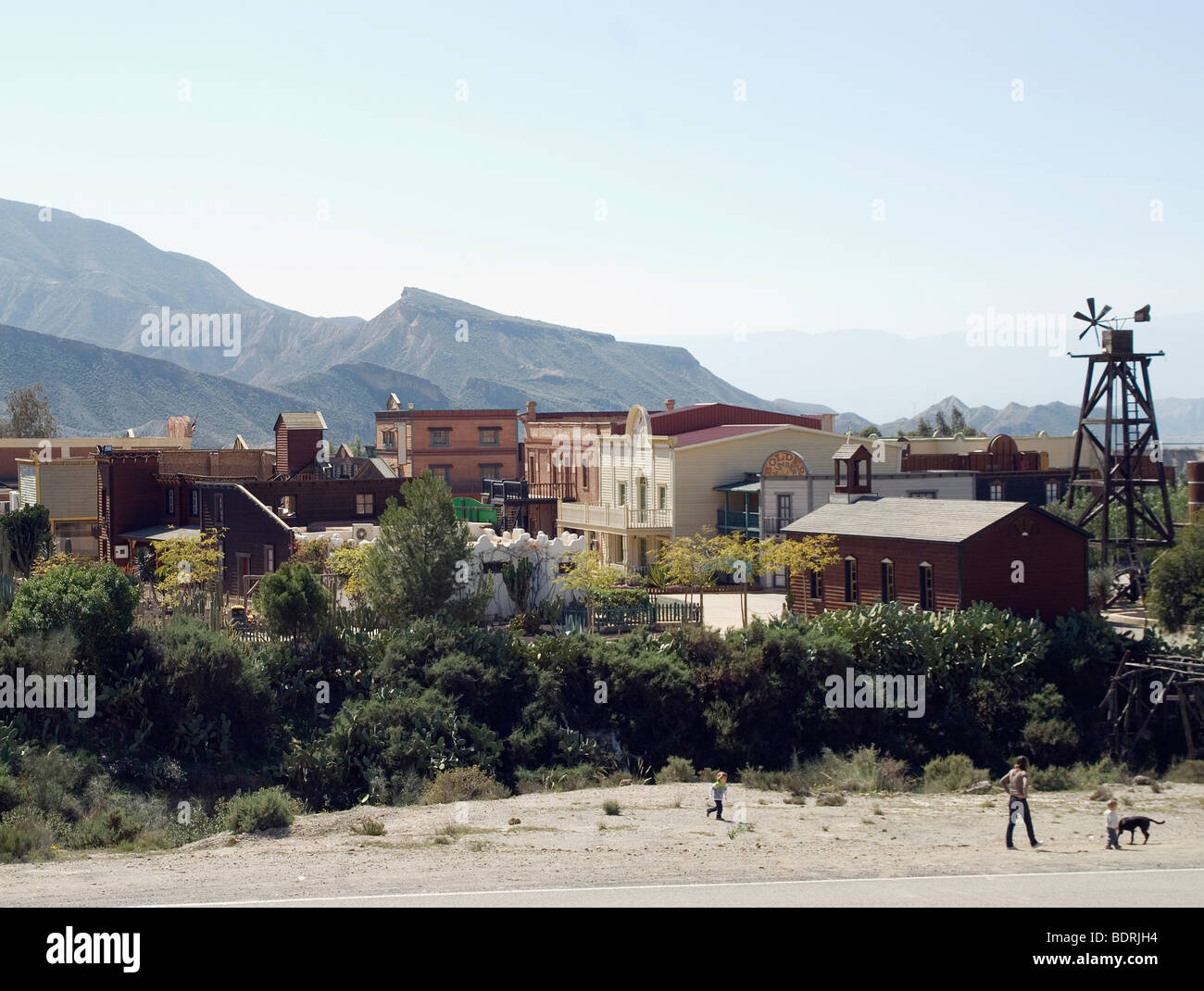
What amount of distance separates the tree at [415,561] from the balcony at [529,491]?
75.1 feet

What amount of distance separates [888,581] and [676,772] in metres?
11.1

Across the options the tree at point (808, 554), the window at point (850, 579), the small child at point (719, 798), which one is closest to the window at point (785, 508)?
the tree at point (808, 554)

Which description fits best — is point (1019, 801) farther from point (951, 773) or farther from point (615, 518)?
point (615, 518)

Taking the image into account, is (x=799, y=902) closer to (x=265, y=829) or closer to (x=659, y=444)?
Result: (x=265, y=829)

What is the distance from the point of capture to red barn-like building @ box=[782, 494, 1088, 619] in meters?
37.7

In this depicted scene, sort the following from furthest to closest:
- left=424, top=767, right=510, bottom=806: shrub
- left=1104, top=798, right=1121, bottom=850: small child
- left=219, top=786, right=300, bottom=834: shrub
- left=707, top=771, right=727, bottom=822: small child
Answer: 1. left=424, top=767, right=510, bottom=806: shrub
2. left=219, top=786, right=300, bottom=834: shrub
3. left=707, top=771, right=727, bottom=822: small child
4. left=1104, top=798, right=1121, bottom=850: small child

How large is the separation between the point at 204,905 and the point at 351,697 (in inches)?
678

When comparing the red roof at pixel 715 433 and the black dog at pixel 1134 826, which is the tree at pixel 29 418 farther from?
the black dog at pixel 1134 826

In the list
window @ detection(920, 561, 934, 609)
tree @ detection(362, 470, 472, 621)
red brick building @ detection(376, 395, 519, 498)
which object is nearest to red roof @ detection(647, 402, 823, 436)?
tree @ detection(362, 470, 472, 621)

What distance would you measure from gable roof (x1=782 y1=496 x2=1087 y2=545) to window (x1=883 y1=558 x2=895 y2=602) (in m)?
0.84

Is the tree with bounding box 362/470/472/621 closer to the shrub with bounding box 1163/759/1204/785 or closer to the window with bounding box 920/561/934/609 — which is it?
the window with bounding box 920/561/934/609

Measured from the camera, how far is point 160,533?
54.2 metres

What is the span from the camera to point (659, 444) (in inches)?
2244
